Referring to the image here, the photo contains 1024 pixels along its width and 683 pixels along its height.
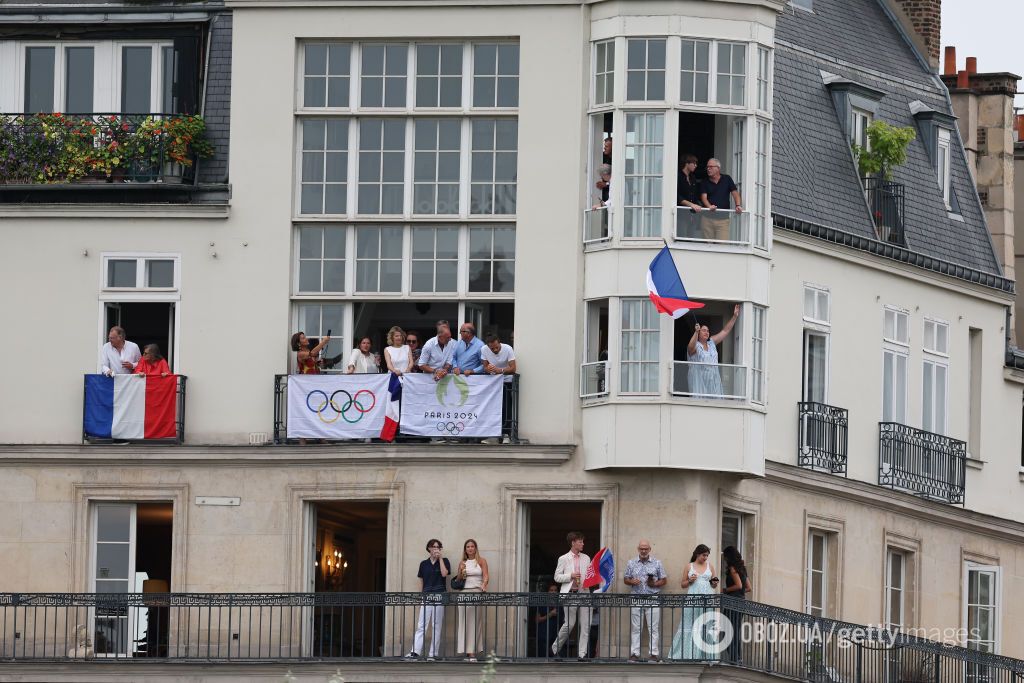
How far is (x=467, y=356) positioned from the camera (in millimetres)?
54062

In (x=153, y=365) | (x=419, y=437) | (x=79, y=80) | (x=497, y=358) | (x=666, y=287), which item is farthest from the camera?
(x=79, y=80)

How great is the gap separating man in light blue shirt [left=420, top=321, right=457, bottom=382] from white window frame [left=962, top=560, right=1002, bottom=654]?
1141 cm

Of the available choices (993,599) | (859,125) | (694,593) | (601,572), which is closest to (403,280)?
(601,572)

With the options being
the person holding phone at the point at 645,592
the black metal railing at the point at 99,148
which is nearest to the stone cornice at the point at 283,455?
the person holding phone at the point at 645,592

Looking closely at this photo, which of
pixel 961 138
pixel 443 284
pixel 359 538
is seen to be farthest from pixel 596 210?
pixel 961 138

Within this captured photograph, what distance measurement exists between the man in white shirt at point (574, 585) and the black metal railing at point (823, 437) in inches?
208

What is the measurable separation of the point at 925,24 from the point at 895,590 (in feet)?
35.0

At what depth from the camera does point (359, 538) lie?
5734cm

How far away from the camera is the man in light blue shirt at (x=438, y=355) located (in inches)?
2127

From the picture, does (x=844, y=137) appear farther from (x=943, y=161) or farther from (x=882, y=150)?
(x=943, y=161)

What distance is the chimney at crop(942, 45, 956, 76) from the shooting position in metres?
65.6

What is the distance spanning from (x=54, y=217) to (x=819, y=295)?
40.0 feet

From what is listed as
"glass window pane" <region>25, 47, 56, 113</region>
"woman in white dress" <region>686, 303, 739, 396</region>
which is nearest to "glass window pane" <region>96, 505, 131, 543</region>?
"glass window pane" <region>25, 47, 56, 113</region>

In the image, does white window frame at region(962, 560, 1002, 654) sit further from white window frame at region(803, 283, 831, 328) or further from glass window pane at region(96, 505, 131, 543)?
glass window pane at region(96, 505, 131, 543)
